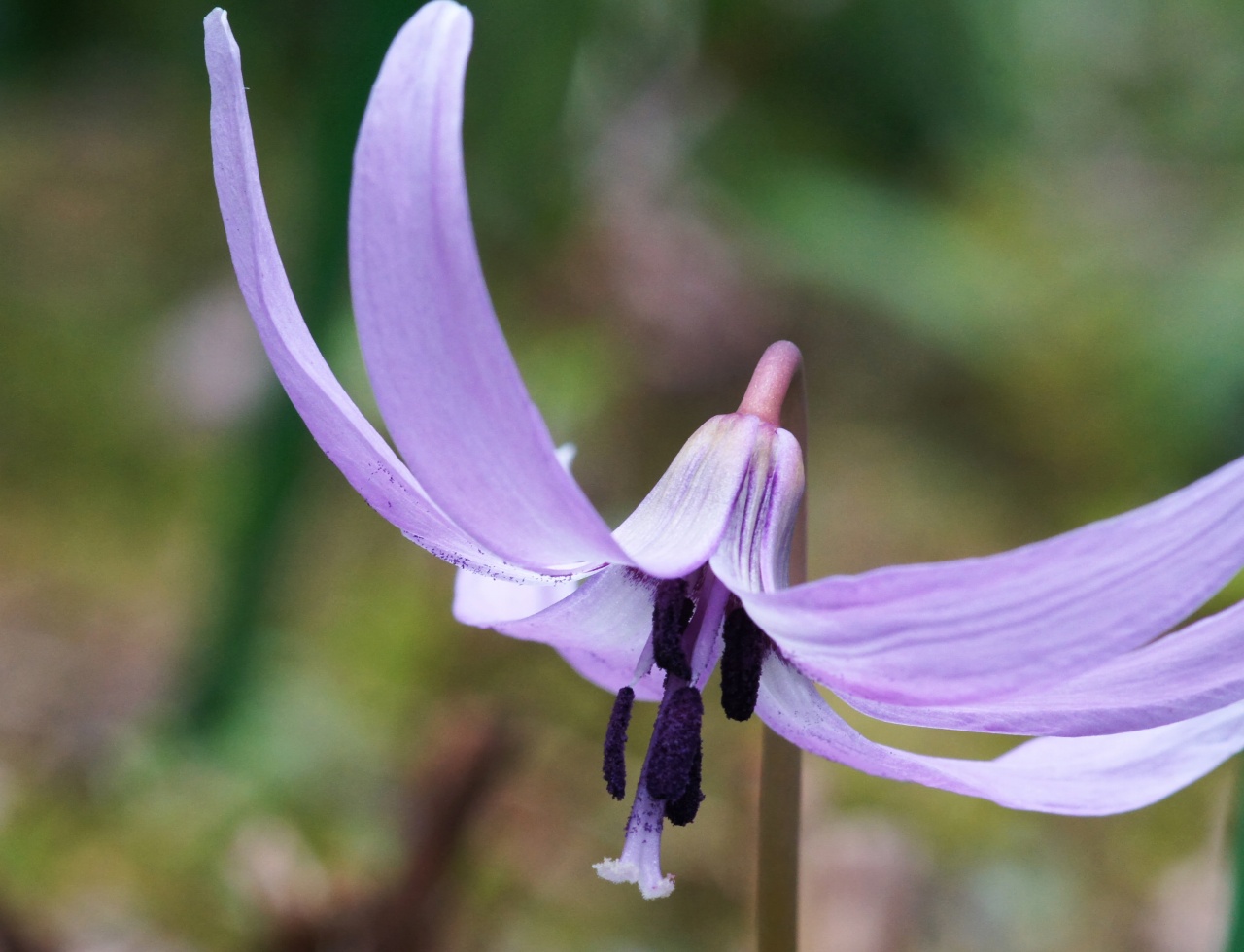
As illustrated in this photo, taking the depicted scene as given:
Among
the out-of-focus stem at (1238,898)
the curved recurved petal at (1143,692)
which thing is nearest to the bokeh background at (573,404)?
the out-of-focus stem at (1238,898)

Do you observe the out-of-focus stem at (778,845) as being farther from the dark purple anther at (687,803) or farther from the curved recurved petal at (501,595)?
the curved recurved petal at (501,595)

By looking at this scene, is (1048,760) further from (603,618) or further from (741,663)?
(603,618)

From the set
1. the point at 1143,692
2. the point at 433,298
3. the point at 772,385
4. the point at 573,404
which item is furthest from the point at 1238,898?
the point at 573,404

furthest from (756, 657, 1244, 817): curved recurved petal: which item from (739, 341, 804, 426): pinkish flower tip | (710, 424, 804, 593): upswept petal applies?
(739, 341, 804, 426): pinkish flower tip

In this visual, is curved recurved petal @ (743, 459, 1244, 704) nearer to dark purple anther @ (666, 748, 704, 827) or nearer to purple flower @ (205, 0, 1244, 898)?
purple flower @ (205, 0, 1244, 898)

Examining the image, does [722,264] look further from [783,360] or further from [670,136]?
[783,360]

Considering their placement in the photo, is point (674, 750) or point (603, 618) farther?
point (603, 618)
